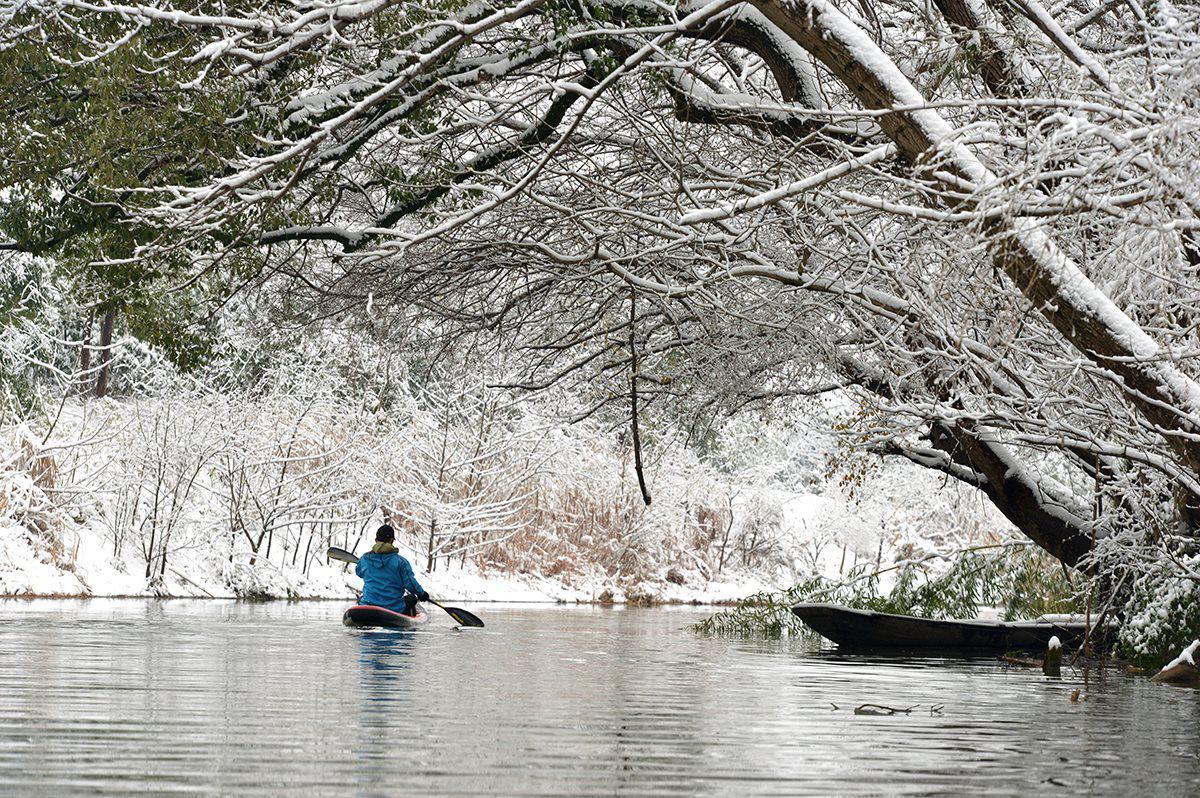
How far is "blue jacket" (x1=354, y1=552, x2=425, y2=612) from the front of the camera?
20.8 metres

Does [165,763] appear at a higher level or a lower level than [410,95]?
lower

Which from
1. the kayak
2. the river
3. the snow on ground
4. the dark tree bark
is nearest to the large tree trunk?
the river

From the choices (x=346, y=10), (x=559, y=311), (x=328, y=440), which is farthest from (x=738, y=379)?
(x=328, y=440)

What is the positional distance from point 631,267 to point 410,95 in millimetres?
3254

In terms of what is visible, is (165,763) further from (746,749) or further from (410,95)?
(410,95)

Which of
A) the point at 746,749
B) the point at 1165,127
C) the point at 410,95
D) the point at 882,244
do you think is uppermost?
the point at 410,95

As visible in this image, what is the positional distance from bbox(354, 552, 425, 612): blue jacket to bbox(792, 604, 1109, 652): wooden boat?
501 cm

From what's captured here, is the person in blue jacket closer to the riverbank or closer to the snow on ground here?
the snow on ground

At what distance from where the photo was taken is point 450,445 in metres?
35.3

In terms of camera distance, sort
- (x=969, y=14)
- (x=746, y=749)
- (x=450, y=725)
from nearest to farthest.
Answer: (x=746, y=749) → (x=450, y=725) → (x=969, y=14)

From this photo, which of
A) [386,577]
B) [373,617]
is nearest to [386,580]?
[386,577]

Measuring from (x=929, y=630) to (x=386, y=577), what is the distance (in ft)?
22.1

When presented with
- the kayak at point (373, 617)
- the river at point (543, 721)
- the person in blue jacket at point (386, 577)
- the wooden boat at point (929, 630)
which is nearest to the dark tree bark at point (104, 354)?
the person in blue jacket at point (386, 577)

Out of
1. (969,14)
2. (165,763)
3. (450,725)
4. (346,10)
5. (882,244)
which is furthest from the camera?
(882,244)
